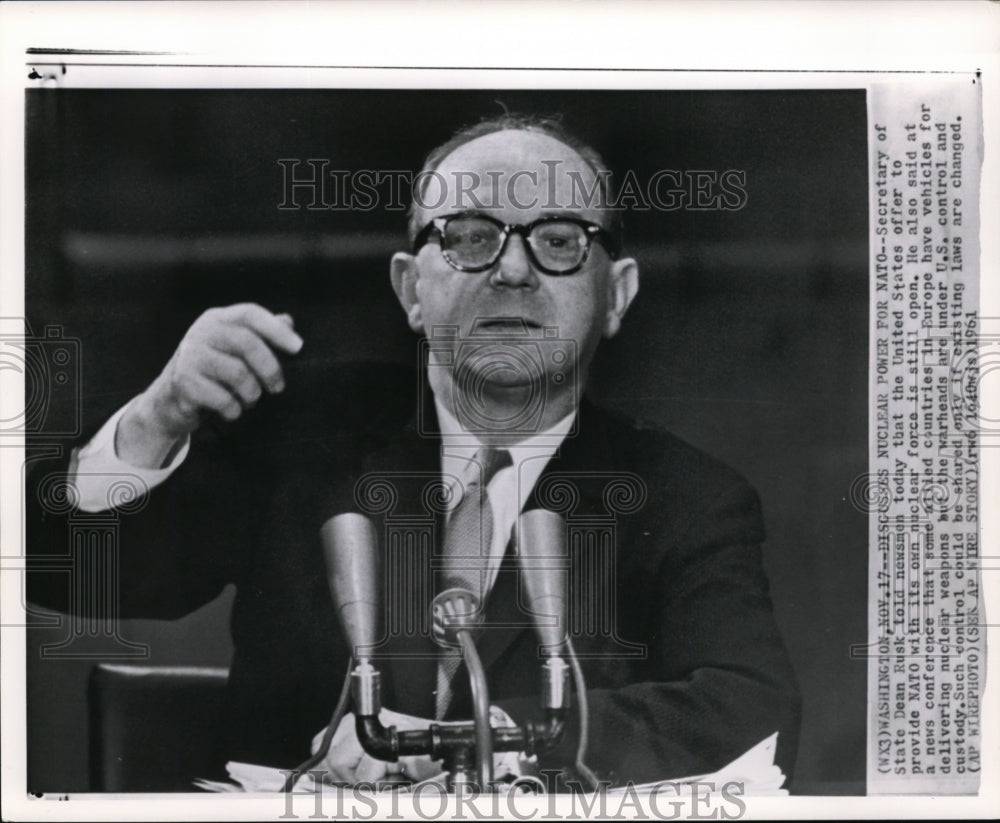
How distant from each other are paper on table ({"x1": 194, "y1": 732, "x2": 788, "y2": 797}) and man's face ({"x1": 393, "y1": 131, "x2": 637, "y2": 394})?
0.70m

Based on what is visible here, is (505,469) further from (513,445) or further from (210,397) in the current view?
(210,397)

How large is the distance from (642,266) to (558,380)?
225 mm

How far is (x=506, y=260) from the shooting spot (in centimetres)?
149

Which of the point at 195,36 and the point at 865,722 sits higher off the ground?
the point at 195,36

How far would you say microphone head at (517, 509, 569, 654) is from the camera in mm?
1506

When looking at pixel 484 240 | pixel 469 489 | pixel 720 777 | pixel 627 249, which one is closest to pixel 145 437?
pixel 469 489

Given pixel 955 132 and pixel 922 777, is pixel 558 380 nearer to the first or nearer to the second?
pixel 955 132

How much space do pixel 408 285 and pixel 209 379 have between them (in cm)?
35

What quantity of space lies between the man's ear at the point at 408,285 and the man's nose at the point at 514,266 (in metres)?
0.12

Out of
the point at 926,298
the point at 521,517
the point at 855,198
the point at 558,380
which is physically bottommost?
the point at 521,517

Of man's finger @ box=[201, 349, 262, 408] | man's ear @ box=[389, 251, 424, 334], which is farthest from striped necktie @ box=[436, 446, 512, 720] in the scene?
man's finger @ box=[201, 349, 262, 408]

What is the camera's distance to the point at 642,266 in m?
1.52

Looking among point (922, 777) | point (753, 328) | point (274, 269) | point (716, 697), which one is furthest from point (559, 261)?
point (922, 777)

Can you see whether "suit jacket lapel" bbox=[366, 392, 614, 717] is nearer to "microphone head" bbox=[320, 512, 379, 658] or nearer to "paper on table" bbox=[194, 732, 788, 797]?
"microphone head" bbox=[320, 512, 379, 658]
